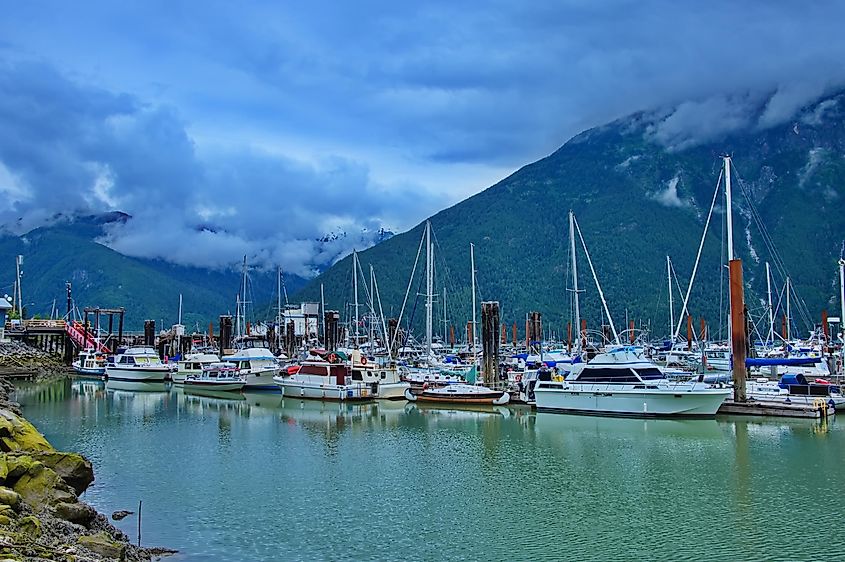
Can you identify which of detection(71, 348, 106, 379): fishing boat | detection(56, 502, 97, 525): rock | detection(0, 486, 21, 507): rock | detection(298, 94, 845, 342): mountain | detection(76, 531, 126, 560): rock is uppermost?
detection(298, 94, 845, 342): mountain

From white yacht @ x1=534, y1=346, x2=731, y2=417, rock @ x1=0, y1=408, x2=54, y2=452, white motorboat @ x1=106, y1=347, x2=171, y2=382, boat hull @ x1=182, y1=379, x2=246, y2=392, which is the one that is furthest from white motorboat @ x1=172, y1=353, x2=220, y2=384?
rock @ x1=0, y1=408, x2=54, y2=452

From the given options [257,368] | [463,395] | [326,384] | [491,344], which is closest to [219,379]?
[257,368]

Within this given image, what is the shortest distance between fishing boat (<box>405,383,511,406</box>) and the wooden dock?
12683 mm

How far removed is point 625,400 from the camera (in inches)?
1645

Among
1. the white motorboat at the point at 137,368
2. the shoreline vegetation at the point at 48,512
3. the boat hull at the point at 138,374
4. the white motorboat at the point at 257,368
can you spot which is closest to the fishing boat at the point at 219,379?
the white motorboat at the point at 257,368

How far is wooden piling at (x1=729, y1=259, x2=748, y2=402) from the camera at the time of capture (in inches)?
1631

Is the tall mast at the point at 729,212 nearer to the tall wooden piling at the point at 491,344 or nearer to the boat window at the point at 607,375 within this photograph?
the boat window at the point at 607,375

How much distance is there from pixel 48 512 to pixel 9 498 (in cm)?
105

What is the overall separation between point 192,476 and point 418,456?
869 cm

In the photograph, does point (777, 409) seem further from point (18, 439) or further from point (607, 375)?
point (18, 439)

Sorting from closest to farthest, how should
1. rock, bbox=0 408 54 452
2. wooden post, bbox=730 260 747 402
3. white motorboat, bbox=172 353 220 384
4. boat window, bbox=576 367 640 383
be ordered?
1. rock, bbox=0 408 54 452
2. wooden post, bbox=730 260 747 402
3. boat window, bbox=576 367 640 383
4. white motorboat, bbox=172 353 220 384

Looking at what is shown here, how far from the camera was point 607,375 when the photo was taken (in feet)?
141

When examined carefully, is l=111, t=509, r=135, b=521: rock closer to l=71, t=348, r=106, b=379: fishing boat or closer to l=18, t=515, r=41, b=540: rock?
l=18, t=515, r=41, b=540: rock

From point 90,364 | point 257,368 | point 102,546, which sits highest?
point 90,364
